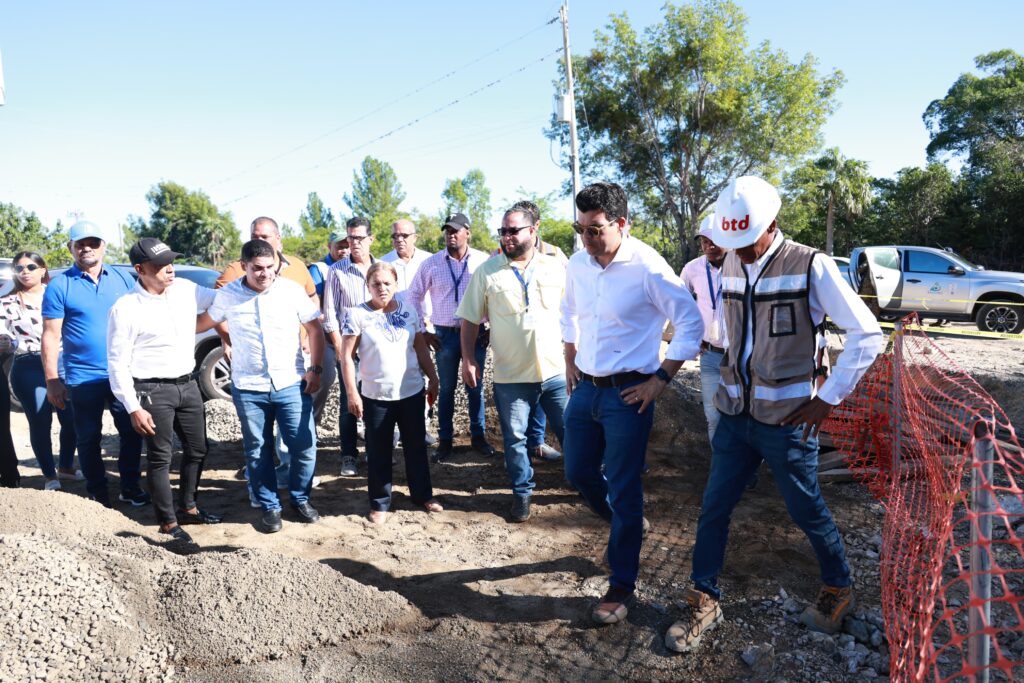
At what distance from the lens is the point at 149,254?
3951 mm

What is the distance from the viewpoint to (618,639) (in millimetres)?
2971

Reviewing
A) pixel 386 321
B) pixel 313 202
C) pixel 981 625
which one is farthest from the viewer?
pixel 313 202

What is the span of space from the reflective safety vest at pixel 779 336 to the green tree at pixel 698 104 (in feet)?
81.1

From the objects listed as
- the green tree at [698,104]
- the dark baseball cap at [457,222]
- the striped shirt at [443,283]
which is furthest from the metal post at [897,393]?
the green tree at [698,104]

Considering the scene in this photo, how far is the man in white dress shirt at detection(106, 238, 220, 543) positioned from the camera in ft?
12.9

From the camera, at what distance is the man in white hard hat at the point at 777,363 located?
251 centimetres

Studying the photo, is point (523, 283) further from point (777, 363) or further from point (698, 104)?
point (698, 104)

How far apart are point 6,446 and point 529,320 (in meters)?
3.91

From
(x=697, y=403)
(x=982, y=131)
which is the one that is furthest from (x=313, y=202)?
(x=697, y=403)

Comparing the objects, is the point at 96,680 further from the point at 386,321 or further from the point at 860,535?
the point at 860,535

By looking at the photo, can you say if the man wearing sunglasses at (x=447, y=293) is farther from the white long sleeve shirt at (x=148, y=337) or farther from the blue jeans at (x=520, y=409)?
the white long sleeve shirt at (x=148, y=337)

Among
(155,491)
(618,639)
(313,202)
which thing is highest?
(313,202)

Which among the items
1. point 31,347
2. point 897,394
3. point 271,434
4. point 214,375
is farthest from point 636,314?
point 214,375

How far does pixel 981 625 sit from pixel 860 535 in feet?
7.93
